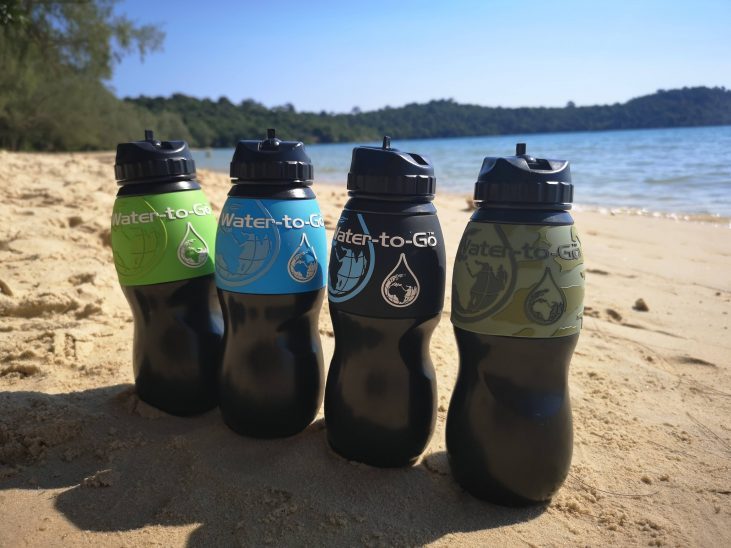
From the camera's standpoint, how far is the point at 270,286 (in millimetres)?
1977

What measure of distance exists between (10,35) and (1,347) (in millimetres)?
19347

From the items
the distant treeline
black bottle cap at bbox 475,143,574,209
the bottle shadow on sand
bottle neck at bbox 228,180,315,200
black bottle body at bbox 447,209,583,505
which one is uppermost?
the distant treeline

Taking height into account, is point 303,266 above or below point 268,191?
below

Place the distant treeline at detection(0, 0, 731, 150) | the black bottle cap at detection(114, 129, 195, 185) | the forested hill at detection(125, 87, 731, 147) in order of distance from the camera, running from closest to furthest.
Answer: the black bottle cap at detection(114, 129, 195, 185), the distant treeline at detection(0, 0, 731, 150), the forested hill at detection(125, 87, 731, 147)

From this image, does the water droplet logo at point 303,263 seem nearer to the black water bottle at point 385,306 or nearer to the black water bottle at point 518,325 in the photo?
the black water bottle at point 385,306

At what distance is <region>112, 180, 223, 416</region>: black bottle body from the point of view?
215 centimetres

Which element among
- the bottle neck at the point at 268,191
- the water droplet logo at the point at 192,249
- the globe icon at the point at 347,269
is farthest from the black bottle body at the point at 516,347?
the water droplet logo at the point at 192,249

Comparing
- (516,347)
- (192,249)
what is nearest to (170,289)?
(192,249)

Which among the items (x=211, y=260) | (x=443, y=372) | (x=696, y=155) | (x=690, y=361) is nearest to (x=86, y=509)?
(x=211, y=260)

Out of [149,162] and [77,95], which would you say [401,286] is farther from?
[77,95]

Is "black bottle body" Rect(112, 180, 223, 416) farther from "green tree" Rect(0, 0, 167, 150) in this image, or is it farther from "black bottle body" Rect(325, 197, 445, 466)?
"green tree" Rect(0, 0, 167, 150)

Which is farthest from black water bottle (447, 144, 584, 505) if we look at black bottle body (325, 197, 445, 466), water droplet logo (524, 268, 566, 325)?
black bottle body (325, 197, 445, 466)

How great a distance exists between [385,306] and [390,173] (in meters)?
0.43

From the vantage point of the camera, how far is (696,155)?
17406 mm
